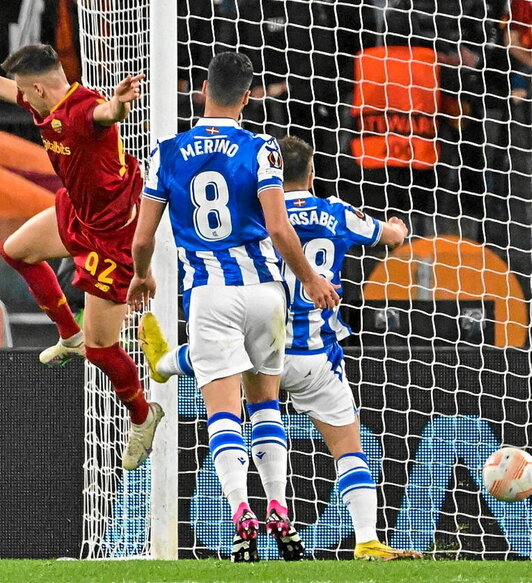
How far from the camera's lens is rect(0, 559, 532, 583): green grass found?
432 centimetres

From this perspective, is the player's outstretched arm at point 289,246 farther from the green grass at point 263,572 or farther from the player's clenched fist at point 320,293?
the green grass at point 263,572

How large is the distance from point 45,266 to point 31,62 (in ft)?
3.40

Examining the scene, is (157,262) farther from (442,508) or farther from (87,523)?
(442,508)

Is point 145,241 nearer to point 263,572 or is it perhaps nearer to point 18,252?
point 263,572

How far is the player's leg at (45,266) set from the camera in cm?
595

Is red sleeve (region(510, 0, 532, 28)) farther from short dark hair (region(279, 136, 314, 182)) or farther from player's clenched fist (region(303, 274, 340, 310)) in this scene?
player's clenched fist (region(303, 274, 340, 310))

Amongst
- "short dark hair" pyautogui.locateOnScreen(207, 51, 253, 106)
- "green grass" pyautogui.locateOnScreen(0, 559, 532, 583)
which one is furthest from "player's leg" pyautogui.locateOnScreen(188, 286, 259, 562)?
"short dark hair" pyautogui.locateOnScreen(207, 51, 253, 106)

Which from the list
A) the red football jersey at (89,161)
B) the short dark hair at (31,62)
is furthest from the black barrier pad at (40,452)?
the short dark hair at (31,62)

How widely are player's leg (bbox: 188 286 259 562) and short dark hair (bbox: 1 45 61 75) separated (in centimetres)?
139

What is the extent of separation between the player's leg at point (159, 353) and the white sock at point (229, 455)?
79 cm

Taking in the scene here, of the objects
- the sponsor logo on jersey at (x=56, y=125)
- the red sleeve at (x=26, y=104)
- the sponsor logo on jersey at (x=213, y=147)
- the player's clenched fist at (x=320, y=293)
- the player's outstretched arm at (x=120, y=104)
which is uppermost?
the red sleeve at (x=26, y=104)

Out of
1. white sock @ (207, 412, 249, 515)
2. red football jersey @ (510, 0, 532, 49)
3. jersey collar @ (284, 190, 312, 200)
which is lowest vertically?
white sock @ (207, 412, 249, 515)

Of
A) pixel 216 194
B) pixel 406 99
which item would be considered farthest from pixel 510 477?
pixel 406 99

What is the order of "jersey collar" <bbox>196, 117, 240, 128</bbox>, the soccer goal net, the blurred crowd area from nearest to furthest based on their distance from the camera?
"jersey collar" <bbox>196, 117, 240, 128</bbox>
the soccer goal net
the blurred crowd area
